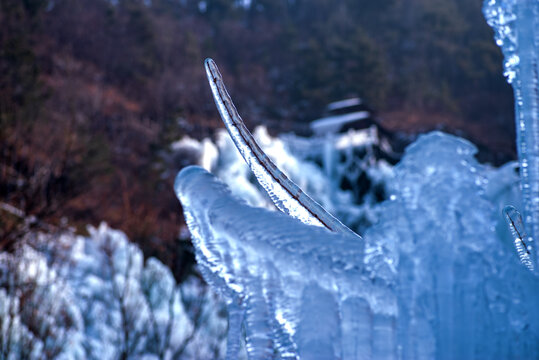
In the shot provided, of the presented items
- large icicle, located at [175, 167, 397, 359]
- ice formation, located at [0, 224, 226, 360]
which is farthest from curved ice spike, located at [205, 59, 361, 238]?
ice formation, located at [0, 224, 226, 360]

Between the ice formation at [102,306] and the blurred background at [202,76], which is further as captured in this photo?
the blurred background at [202,76]

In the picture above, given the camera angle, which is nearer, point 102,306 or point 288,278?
point 288,278

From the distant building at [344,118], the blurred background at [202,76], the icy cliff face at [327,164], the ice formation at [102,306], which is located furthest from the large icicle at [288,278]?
the distant building at [344,118]

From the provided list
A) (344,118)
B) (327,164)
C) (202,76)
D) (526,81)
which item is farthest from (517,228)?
(202,76)

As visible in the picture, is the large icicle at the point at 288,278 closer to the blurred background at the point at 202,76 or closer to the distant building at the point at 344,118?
the blurred background at the point at 202,76

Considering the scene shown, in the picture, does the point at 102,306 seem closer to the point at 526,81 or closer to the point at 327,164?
the point at 526,81

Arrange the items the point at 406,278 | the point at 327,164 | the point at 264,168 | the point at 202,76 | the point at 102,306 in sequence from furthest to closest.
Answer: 1. the point at 202,76
2. the point at 327,164
3. the point at 102,306
4. the point at 264,168
5. the point at 406,278

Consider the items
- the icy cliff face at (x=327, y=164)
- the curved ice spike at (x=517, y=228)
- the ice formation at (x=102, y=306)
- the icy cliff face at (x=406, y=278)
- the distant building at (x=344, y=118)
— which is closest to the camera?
the icy cliff face at (x=406, y=278)

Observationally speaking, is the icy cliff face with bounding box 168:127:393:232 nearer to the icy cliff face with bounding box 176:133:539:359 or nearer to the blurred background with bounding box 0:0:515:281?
the blurred background with bounding box 0:0:515:281

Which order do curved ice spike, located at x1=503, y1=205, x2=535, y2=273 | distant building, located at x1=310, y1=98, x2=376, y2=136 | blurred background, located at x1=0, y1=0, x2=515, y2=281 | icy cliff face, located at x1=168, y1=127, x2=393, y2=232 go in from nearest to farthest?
curved ice spike, located at x1=503, y1=205, x2=535, y2=273 < blurred background, located at x1=0, y1=0, x2=515, y2=281 < icy cliff face, located at x1=168, y1=127, x2=393, y2=232 < distant building, located at x1=310, y1=98, x2=376, y2=136
